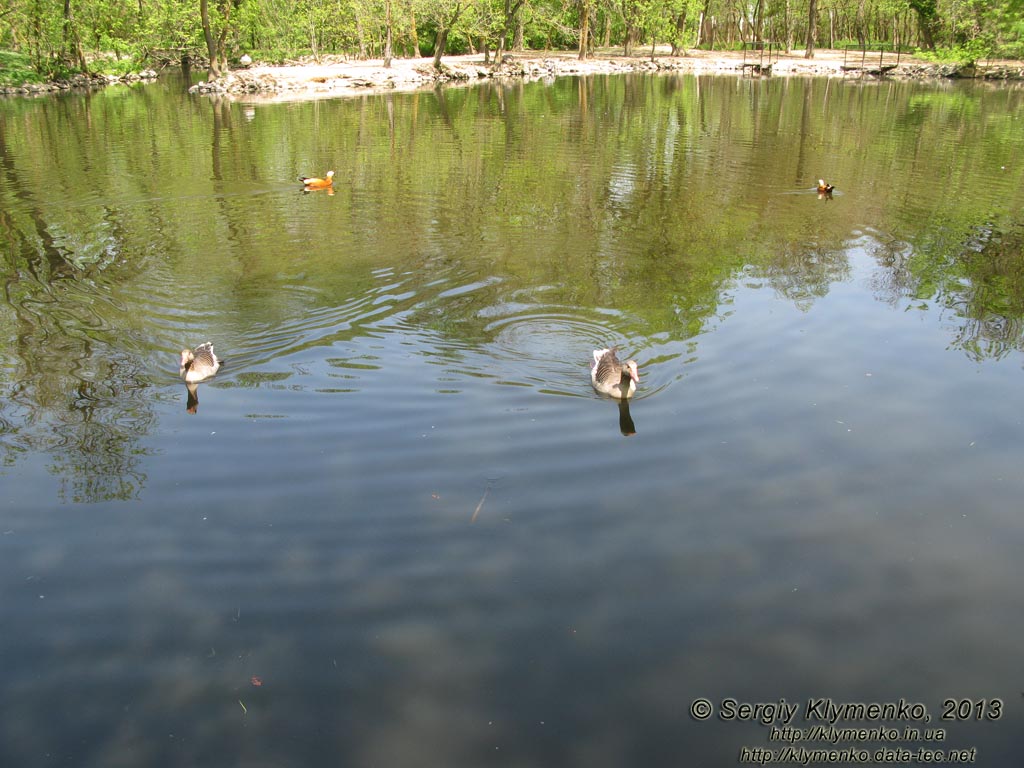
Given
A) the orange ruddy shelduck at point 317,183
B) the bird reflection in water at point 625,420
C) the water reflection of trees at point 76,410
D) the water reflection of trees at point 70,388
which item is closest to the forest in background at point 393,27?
the orange ruddy shelduck at point 317,183

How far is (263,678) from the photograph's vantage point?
4836 mm

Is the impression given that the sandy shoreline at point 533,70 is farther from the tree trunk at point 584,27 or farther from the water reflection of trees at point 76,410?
the water reflection of trees at point 76,410

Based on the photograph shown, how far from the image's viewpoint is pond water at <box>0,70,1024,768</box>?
4707mm

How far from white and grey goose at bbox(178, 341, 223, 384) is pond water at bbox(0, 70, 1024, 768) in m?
0.21

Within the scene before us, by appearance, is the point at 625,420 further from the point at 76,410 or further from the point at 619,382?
the point at 76,410

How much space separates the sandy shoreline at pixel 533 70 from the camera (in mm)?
45500

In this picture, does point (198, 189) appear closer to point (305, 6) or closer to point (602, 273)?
point (602, 273)

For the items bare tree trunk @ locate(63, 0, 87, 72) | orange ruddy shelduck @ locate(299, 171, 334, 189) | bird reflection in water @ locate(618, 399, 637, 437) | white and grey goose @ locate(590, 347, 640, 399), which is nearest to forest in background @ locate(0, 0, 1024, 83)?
bare tree trunk @ locate(63, 0, 87, 72)

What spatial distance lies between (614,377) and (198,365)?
4431 mm

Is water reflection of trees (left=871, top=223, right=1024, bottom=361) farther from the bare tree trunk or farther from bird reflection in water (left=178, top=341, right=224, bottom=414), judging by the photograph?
the bare tree trunk

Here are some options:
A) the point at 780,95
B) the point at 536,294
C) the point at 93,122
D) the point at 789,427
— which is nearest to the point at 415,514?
the point at 789,427

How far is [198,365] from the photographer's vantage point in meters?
8.39

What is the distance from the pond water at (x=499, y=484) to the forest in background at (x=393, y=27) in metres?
40.2

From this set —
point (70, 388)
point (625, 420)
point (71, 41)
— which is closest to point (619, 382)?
point (625, 420)
